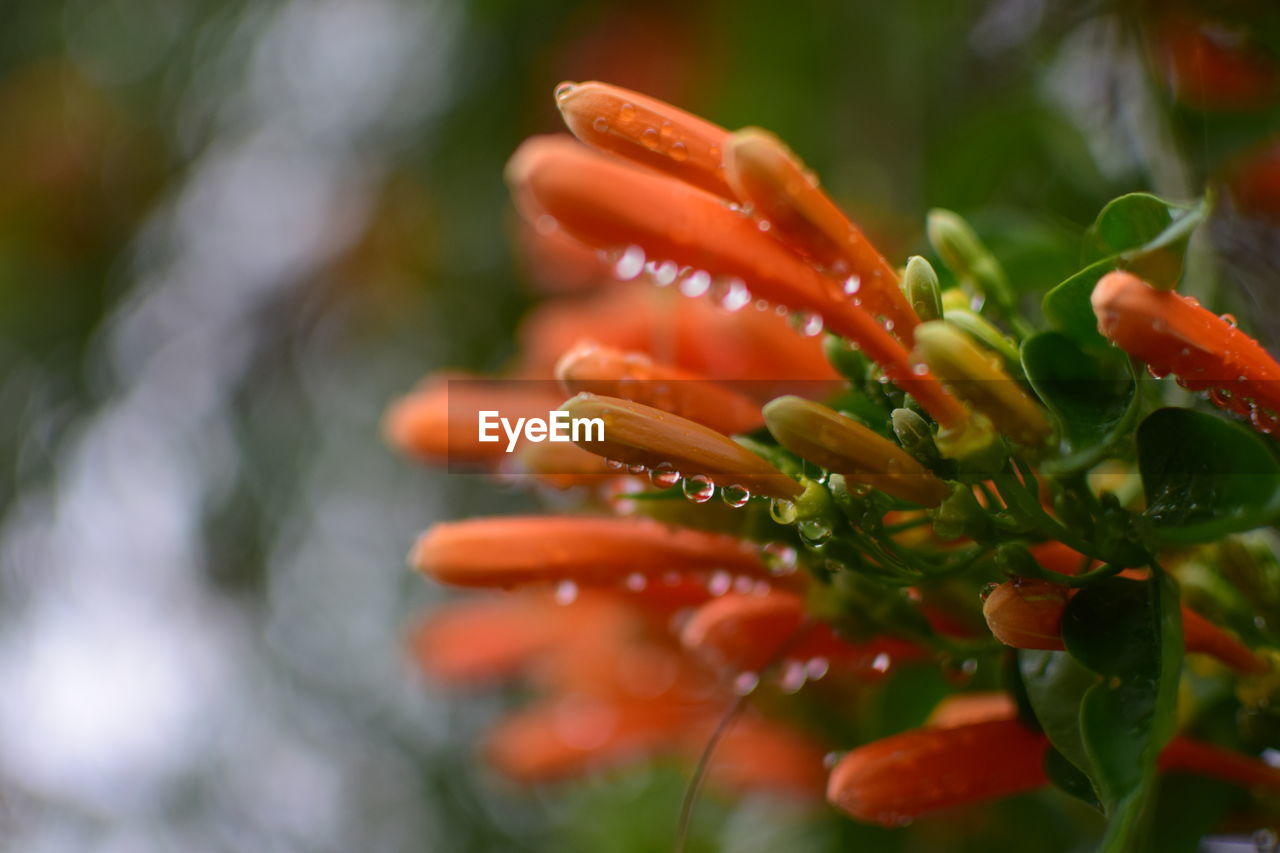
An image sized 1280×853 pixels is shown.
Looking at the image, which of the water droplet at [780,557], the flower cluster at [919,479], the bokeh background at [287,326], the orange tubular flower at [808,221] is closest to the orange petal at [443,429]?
the flower cluster at [919,479]

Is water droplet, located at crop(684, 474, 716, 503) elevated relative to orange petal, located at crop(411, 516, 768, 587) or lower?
elevated

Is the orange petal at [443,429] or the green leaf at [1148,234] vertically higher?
the green leaf at [1148,234]

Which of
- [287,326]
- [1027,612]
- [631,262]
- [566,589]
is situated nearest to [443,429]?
[566,589]

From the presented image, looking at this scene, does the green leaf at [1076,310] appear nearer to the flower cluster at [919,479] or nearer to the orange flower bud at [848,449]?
the flower cluster at [919,479]

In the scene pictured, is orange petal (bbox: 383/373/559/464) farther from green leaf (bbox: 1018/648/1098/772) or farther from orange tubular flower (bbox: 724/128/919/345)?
green leaf (bbox: 1018/648/1098/772)

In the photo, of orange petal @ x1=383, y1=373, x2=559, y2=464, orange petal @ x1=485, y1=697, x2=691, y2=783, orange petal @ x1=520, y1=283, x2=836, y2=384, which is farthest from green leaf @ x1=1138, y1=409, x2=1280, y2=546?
orange petal @ x1=485, y1=697, x2=691, y2=783

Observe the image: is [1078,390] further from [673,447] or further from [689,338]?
[689,338]

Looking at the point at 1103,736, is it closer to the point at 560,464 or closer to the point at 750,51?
the point at 560,464
